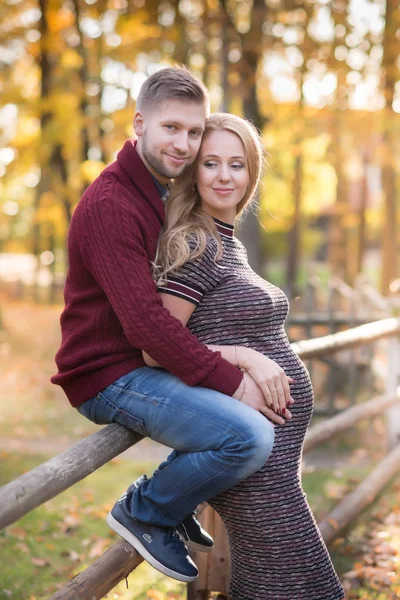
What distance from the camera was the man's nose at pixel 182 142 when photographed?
278 cm

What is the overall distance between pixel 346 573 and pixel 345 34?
800 cm

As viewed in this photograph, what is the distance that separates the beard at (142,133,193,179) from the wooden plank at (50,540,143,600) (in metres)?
1.40

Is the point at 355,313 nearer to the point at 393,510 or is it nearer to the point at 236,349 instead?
the point at 393,510

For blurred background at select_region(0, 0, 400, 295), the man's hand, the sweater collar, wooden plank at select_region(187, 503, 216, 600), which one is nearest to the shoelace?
the man's hand

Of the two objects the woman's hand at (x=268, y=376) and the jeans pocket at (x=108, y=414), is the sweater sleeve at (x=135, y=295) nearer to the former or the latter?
the woman's hand at (x=268, y=376)

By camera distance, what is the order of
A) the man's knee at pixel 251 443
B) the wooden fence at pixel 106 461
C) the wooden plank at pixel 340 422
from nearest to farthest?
the wooden fence at pixel 106 461, the man's knee at pixel 251 443, the wooden plank at pixel 340 422

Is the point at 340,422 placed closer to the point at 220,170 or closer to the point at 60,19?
the point at 220,170

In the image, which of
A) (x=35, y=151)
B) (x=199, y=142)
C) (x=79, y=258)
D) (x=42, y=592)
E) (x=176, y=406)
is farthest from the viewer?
(x=35, y=151)

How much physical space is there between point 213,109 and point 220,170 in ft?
30.7

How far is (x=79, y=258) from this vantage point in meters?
2.67

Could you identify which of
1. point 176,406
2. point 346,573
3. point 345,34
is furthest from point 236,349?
point 345,34

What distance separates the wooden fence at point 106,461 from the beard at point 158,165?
0.95 meters

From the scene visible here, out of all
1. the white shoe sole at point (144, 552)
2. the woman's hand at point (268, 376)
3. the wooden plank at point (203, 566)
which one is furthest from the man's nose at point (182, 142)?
the wooden plank at point (203, 566)

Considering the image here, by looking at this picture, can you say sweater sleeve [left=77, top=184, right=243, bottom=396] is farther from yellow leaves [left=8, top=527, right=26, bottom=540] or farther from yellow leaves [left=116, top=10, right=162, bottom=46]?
yellow leaves [left=116, top=10, right=162, bottom=46]
